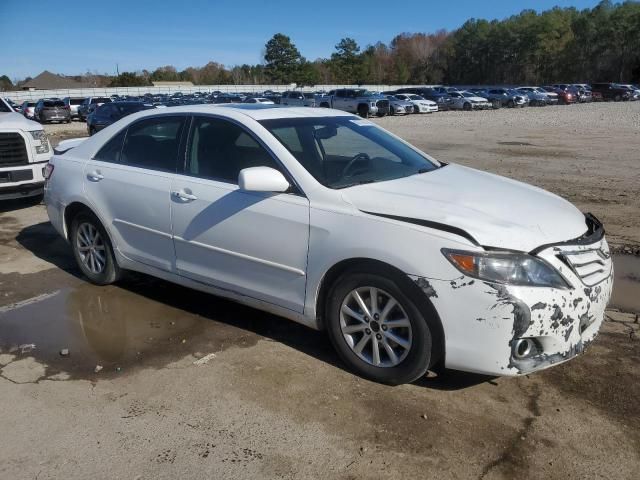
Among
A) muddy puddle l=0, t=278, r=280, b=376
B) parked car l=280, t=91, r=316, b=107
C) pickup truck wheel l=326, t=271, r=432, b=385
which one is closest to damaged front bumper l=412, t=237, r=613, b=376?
pickup truck wheel l=326, t=271, r=432, b=385

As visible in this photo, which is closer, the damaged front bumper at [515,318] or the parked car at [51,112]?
the damaged front bumper at [515,318]

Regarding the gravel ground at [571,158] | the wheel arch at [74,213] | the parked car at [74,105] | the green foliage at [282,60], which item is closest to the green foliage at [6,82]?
the green foliage at [282,60]

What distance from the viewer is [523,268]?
10.1 ft

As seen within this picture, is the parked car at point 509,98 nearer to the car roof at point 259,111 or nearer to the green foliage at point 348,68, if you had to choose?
the car roof at point 259,111

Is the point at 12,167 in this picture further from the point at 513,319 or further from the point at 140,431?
the point at 513,319

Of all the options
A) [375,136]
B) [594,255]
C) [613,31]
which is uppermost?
[613,31]

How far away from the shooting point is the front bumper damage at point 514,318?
9.93 feet

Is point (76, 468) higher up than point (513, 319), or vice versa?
point (513, 319)

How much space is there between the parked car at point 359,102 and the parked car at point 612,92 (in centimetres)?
2956

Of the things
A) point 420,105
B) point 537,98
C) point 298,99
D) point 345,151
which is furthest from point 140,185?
point 537,98

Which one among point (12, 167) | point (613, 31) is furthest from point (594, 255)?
point (613, 31)

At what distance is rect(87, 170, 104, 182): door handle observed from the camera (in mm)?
4988

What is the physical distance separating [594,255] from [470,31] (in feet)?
420

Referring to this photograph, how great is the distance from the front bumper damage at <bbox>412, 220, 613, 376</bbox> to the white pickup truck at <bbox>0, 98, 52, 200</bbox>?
696cm
